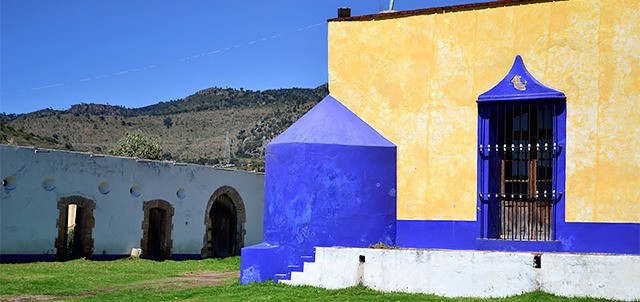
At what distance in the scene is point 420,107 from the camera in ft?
47.5

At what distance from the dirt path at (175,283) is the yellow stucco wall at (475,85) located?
16.2 feet

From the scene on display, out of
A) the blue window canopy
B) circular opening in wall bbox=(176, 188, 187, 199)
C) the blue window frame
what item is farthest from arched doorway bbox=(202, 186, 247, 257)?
the blue window canopy

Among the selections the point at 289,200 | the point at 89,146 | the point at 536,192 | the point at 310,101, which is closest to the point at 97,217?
the point at 289,200

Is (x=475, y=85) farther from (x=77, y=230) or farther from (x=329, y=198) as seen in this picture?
(x=77, y=230)

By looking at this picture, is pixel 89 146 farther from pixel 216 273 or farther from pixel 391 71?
pixel 391 71

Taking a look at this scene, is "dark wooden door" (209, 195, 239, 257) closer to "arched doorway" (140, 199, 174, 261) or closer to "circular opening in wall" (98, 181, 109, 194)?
"arched doorway" (140, 199, 174, 261)

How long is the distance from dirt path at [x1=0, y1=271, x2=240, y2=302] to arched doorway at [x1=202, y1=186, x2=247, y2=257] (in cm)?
751

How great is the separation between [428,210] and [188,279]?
664cm

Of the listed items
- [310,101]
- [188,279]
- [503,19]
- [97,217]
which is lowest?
[188,279]

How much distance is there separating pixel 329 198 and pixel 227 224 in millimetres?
14679

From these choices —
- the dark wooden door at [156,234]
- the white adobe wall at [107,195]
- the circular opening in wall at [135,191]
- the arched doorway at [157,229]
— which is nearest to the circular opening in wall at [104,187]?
the white adobe wall at [107,195]

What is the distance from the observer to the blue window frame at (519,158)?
1350cm

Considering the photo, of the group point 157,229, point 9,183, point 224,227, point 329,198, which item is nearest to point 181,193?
point 157,229

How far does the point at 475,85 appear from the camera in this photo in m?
14.1
